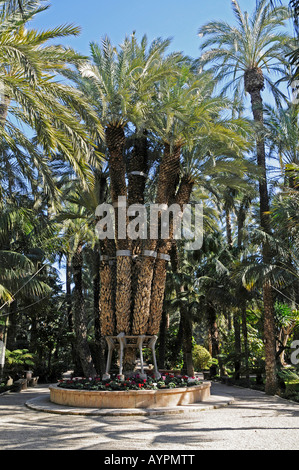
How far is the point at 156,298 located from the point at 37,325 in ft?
47.1

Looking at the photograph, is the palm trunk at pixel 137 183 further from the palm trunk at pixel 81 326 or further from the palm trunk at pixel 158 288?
the palm trunk at pixel 81 326

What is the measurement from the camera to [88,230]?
20297mm

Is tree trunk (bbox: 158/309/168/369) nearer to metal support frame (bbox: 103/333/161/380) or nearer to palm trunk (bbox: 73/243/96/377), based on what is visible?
palm trunk (bbox: 73/243/96/377)

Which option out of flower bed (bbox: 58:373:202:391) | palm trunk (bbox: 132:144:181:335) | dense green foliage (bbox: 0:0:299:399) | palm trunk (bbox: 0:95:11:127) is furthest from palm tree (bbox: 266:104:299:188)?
palm trunk (bbox: 0:95:11:127)

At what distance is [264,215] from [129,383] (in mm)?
8311

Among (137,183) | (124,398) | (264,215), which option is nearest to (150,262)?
(137,183)

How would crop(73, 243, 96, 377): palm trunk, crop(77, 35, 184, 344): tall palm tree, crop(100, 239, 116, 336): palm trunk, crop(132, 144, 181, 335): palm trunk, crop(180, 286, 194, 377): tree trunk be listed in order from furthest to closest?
crop(180, 286, 194, 377): tree trunk
crop(73, 243, 96, 377): palm trunk
crop(100, 239, 116, 336): palm trunk
crop(132, 144, 181, 335): palm trunk
crop(77, 35, 184, 344): tall palm tree

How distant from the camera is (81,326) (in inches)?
742

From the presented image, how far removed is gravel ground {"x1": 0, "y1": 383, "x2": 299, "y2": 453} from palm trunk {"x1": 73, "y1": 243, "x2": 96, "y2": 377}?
6.11 meters

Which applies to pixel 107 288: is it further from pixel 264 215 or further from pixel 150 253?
pixel 264 215

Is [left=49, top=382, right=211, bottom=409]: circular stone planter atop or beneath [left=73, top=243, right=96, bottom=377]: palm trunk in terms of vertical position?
beneath

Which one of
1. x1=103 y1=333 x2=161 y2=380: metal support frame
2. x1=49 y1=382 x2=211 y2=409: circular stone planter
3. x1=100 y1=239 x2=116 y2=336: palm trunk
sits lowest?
x1=49 y1=382 x2=211 y2=409: circular stone planter

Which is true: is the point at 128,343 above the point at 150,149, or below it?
below

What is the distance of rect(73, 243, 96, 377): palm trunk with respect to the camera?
722 inches
